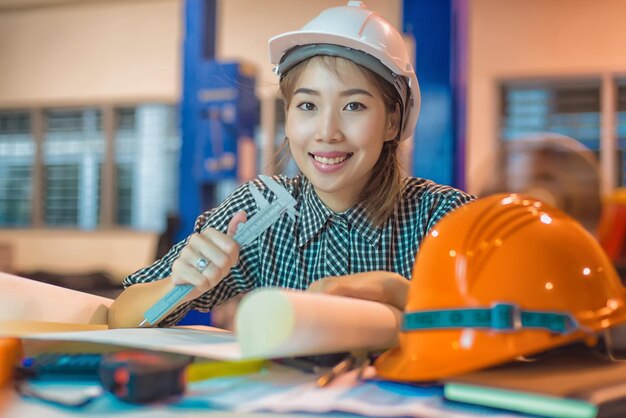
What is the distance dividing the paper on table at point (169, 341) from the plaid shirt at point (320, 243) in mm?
380

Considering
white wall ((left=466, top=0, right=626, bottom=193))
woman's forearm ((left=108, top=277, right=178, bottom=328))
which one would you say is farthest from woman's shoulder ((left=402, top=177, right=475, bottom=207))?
white wall ((left=466, top=0, right=626, bottom=193))

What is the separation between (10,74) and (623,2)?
5.00 meters

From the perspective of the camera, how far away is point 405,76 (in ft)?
3.14

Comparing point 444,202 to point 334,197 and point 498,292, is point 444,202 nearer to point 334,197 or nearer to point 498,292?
point 334,197

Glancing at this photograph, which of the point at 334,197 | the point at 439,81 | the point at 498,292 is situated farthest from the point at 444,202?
the point at 439,81

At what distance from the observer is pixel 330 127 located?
893 millimetres

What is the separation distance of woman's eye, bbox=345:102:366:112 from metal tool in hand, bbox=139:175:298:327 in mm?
239

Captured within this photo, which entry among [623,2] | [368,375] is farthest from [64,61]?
[368,375]

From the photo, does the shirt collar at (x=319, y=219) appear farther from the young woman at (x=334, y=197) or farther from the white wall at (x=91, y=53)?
the white wall at (x=91, y=53)

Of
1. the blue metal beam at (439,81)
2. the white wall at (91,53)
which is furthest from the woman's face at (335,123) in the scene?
the white wall at (91,53)

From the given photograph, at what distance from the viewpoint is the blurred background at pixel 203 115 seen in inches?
102

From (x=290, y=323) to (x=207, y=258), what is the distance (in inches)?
10.3

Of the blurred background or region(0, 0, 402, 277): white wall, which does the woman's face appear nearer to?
the blurred background

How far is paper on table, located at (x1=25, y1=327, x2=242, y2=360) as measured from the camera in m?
0.52
